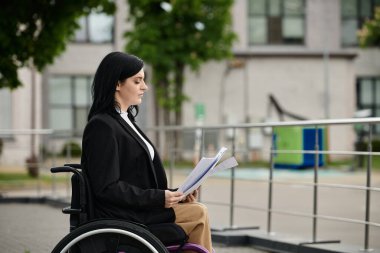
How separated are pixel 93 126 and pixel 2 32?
1472cm

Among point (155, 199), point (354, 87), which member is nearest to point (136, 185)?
point (155, 199)

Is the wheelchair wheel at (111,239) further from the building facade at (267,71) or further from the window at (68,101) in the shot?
the window at (68,101)

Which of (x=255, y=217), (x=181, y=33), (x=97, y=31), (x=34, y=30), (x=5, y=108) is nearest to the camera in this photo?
(x=255, y=217)

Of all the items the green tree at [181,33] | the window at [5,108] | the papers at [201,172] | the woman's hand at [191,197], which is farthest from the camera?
the green tree at [181,33]

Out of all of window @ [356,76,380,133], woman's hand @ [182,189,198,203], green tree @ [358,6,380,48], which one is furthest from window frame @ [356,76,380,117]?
woman's hand @ [182,189,198,203]

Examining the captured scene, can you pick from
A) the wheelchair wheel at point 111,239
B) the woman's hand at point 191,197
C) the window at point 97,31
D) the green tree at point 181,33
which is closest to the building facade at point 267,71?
the window at point 97,31

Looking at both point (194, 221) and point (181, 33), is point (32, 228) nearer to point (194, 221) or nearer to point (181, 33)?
point (194, 221)

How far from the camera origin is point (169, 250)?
201 inches

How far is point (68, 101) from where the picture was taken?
43.7 m

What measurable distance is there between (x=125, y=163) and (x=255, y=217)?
9207 mm

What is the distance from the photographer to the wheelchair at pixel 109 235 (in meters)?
4.86

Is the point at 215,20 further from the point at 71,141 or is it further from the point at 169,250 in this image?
the point at 169,250

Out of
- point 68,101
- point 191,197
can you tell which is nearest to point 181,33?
point 68,101

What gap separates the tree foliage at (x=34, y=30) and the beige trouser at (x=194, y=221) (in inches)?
577
